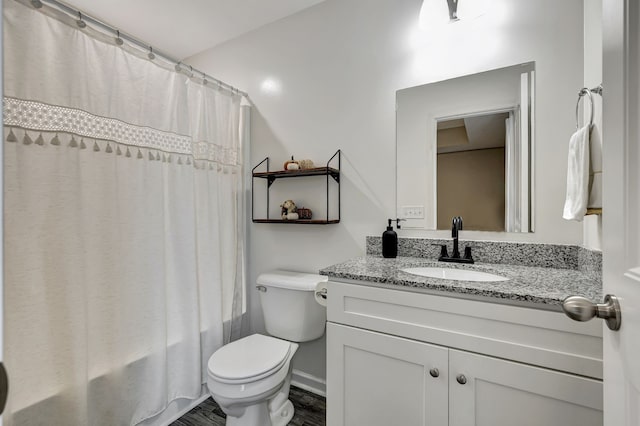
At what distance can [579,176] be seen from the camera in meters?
1.06

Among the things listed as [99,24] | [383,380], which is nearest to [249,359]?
[383,380]

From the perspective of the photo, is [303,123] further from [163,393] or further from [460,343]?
[163,393]

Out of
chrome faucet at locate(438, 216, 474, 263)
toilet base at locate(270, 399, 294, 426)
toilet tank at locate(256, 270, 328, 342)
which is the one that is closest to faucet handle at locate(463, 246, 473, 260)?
chrome faucet at locate(438, 216, 474, 263)

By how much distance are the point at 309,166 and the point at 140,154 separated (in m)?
0.93

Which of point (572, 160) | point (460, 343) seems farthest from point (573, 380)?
point (572, 160)

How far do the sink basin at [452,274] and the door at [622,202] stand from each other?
0.70 m

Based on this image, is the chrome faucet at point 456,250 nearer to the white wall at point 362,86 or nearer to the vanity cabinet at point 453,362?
the white wall at point 362,86

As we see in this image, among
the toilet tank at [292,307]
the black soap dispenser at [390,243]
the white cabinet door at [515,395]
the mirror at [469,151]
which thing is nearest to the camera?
the white cabinet door at [515,395]

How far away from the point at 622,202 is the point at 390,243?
111cm

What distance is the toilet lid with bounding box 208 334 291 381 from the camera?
1355 millimetres

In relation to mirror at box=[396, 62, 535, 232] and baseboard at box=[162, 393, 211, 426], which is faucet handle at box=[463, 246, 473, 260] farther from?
baseboard at box=[162, 393, 211, 426]

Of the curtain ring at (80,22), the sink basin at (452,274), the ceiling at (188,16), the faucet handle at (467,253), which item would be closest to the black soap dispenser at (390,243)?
the sink basin at (452,274)

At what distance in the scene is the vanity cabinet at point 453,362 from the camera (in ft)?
2.93

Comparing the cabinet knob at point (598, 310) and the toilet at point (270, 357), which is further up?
the cabinet knob at point (598, 310)
